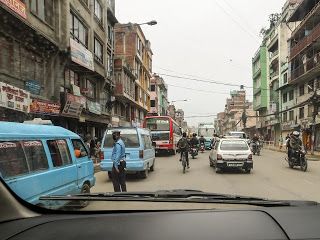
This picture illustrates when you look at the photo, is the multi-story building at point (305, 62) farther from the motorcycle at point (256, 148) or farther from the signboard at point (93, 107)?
the signboard at point (93, 107)

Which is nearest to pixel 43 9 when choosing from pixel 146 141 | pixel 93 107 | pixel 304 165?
pixel 146 141

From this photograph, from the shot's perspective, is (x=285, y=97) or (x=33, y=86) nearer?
(x=33, y=86)

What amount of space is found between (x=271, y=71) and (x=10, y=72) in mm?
53412

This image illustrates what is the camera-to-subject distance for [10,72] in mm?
17359

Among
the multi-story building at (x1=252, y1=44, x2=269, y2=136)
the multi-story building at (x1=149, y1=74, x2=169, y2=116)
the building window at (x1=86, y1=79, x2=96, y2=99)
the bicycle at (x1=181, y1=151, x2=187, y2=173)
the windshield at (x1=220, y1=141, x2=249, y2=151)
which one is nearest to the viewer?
the bicycle at (x1=181, y1=151, x2=187, y2=173)

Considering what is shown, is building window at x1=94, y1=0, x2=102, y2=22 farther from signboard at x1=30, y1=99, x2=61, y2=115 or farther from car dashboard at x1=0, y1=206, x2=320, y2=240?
car dashboard at x1=0, y1=206, x2=320, y2=240

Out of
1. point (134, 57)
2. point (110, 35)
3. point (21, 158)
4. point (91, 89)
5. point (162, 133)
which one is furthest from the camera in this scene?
point (134, 57)

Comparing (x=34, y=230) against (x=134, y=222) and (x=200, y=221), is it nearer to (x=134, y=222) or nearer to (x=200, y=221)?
(x=134, y=222)

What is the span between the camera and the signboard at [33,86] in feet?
62.1

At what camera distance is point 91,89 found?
32312 mm

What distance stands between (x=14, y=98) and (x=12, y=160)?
10925 mm

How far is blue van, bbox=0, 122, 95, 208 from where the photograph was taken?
18.3ft

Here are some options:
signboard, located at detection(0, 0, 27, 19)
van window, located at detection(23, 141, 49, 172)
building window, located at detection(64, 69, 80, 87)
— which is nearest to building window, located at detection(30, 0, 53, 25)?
signboard, located at detection(0, 0, 27, 19)

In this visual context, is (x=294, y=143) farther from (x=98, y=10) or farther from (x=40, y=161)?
(x=98, y=10)
